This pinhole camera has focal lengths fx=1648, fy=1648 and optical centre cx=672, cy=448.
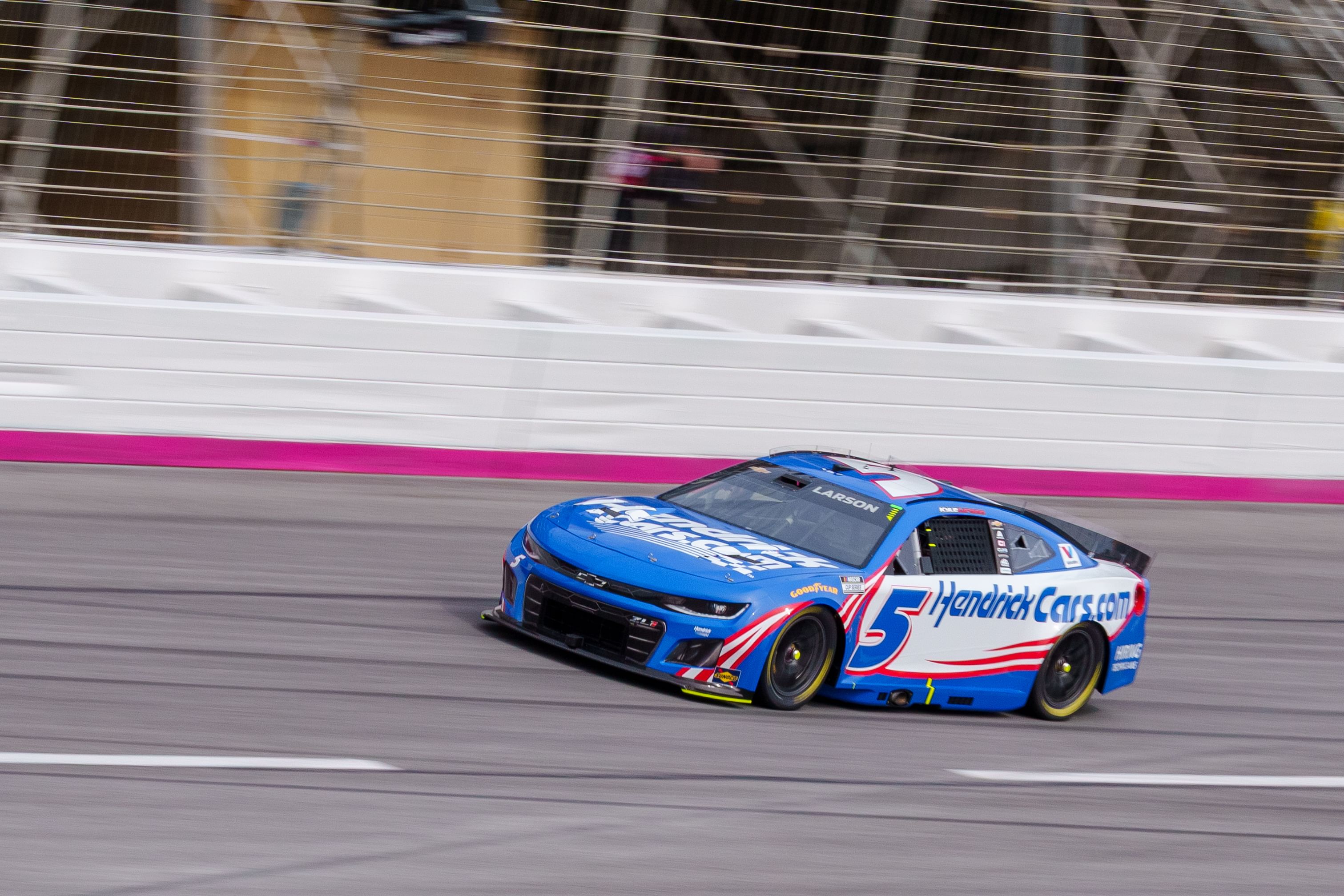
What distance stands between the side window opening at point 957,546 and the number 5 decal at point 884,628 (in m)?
0.23

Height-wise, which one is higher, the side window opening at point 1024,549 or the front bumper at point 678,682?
the side window opening at point 1024,549

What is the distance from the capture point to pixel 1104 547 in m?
8.83

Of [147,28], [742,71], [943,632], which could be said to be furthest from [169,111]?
[943,632]

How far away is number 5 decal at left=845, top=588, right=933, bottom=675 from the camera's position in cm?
741

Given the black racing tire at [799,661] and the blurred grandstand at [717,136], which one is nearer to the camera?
the black racing tire at [799,661]

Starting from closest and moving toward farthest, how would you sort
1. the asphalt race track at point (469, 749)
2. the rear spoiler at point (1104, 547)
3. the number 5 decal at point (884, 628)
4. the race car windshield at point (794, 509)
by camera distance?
the asphalt race track at point (469, 749) < the number 5 decal at point (884, 628) < the race car windshield at point (794, 509) < the rear spoiler at point (1104, 547)

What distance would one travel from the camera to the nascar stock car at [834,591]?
7047mm

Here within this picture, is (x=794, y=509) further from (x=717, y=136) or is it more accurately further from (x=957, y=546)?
(x=717, y=136)

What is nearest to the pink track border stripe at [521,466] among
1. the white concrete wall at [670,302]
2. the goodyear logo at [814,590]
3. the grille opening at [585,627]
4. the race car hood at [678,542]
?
the white concrete wall at [670,302]

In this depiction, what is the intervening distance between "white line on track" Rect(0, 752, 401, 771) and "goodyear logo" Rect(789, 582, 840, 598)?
6.58 feet

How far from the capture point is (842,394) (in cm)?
1246

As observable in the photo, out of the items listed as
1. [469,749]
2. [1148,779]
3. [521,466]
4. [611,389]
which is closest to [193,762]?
[469,749]

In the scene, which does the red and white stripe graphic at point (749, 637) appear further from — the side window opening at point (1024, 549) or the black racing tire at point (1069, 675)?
the black racing tire at point (1069, 675)

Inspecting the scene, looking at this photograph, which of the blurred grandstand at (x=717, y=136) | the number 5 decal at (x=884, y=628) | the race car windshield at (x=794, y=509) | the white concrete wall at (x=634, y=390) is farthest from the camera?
the blurred grandstand at (x=717, y=136)
